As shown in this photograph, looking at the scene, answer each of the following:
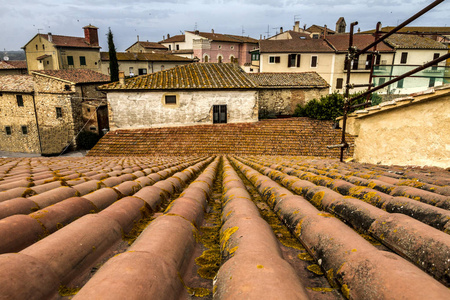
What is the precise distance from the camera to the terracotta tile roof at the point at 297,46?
30.6m

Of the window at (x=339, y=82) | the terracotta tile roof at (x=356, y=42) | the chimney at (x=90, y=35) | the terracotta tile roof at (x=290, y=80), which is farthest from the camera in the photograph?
the chimney at (x=90, y=35)

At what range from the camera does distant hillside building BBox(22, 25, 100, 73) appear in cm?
3403

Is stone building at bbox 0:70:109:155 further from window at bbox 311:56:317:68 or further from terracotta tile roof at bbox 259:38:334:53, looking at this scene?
window at bbox 311:56:317:68

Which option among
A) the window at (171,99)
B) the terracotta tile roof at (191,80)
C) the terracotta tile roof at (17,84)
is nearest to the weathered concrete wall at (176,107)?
the window at (171,99)

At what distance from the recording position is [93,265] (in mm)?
1423

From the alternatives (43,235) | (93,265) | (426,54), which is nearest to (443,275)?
(93,265)

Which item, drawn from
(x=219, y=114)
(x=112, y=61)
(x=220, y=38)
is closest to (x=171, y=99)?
(x=219, y=114)

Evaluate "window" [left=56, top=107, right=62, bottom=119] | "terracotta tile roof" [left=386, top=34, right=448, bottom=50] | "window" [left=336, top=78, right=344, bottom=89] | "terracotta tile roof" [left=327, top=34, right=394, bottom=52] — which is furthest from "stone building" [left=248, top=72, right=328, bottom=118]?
"window" [left=56, top=107, right=62, bottom=119]

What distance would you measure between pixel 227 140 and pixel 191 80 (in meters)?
5.13

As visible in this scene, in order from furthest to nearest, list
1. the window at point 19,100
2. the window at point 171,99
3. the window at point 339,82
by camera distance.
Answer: the window at point 339,82 < the window at point 19,100 < the window at point 171,99

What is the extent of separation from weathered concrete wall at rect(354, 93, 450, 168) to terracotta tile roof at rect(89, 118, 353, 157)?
4.38m

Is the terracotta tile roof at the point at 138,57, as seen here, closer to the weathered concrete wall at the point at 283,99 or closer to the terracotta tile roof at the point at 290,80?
the terracotta tile roof at the point at 290,80

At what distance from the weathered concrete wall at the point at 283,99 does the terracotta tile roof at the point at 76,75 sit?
60.4ft

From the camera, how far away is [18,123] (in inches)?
986
